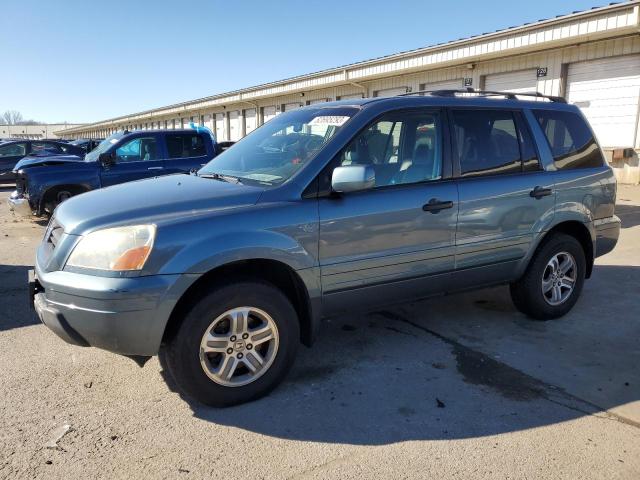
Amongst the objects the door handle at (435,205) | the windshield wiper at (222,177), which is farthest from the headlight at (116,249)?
the door handle at (435,205)

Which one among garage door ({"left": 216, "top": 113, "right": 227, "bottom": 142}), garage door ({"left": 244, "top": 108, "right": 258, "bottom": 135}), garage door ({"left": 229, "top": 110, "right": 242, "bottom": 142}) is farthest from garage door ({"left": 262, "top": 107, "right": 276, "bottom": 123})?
garage door ({"left": 216, "top": 113, "right": 227, "bottom": 142})

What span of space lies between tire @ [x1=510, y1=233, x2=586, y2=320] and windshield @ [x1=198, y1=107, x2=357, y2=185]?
7.27 ft

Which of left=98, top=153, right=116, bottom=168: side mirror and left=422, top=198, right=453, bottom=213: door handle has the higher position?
left=98, top=153, right=116, bottom=168: side mirror

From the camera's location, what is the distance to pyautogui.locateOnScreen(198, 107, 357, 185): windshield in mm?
3654

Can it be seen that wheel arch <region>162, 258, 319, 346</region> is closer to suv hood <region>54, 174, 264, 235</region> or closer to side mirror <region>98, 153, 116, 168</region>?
suv hood <region>54, 174, 264, 235</region>

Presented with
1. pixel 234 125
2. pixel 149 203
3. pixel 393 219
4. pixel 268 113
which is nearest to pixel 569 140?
pixel 393 219

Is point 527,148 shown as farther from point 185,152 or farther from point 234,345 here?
point 185,152

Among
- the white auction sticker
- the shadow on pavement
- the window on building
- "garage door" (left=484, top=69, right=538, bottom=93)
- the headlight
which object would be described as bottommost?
the shadow on pavement

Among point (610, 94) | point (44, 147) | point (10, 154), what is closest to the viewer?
point (610, 94)

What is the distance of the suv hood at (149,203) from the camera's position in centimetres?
309

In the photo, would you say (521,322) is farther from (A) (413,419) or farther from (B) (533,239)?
(A) (413,419)

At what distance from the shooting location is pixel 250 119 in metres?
31.4

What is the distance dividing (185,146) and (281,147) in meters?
6.46

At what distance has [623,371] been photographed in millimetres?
3834
